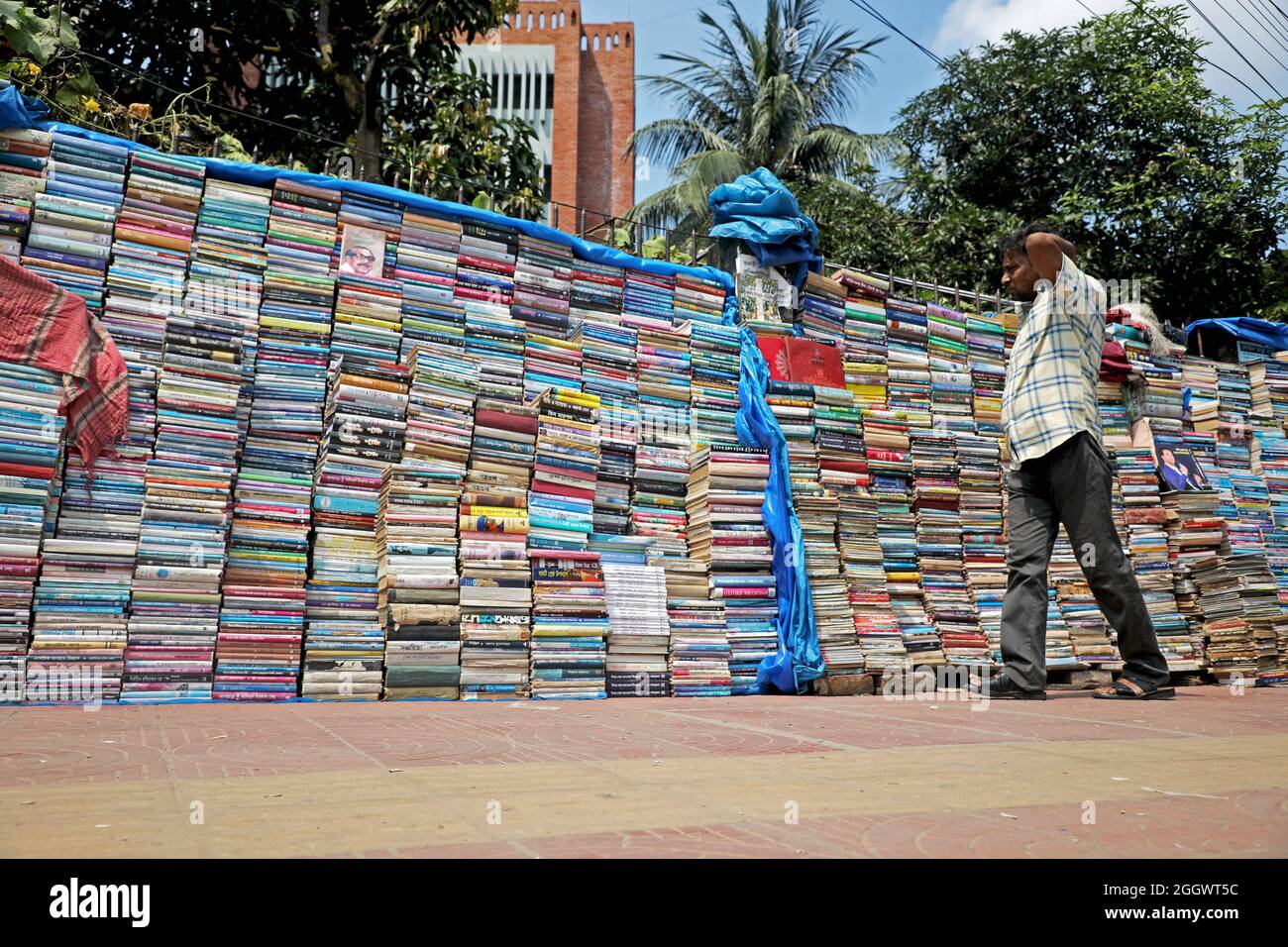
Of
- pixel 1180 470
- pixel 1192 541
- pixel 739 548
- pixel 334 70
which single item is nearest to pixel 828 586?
pixel 739 548

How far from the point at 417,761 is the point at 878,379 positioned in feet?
15.8

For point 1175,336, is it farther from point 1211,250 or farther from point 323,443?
point 323,443

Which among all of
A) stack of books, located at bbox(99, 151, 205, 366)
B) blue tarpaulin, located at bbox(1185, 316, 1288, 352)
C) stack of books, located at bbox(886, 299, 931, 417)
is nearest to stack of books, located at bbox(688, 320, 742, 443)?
stack of books, located at bbox(886, 299, 931, 417)

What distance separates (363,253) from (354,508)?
1399mm

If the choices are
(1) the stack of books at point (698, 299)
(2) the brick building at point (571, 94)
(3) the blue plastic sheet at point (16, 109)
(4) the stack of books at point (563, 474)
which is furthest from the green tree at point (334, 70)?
(2) the brick building at point (571, 94)

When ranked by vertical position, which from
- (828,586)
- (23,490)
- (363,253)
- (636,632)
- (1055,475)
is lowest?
(636,632)

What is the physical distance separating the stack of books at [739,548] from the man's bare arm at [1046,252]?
1819 mm

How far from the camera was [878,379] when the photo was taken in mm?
6711

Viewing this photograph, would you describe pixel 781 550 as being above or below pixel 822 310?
below

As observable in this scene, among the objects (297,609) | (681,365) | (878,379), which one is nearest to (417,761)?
(297,609)

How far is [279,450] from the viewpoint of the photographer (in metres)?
4.98

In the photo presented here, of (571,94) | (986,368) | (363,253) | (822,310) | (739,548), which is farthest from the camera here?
(571,94)

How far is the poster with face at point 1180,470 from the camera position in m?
7.41

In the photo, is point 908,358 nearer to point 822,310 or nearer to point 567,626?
point 822,310
